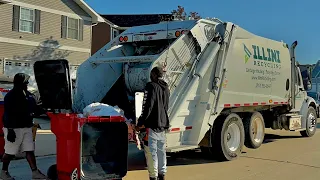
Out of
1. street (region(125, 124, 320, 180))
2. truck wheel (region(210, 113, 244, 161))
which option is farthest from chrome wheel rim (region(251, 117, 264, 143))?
truck wheel (region(210, 113, 244, 161))

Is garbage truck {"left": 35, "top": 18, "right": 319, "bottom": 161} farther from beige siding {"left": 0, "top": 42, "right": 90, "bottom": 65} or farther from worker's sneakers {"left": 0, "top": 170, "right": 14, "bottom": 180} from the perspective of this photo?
beige siding {"left": 0, "top": 42, "right": 90, "bottom": 65}

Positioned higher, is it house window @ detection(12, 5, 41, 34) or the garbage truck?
house window @ detection(12, 5, 41, 34)

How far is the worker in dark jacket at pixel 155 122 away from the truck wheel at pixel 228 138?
2.59 metres

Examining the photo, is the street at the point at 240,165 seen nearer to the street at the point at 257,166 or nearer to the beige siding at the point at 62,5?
the street at the point at 257,166

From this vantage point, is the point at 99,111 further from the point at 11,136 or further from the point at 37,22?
the point at 37,22

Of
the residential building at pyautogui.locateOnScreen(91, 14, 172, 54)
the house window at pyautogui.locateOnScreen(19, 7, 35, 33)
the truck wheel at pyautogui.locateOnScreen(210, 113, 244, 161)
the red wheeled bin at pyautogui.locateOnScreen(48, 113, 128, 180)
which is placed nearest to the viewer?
the red wheeled bin at pyautogui.locateOnScreen(48, 113, 128, 180)

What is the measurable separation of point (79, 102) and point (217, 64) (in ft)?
9.46

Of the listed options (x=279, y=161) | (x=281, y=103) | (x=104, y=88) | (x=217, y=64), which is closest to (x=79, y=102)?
(x=104, y=88)

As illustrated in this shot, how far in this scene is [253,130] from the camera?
9.82 metres

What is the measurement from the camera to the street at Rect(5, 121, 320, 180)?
23.5ft

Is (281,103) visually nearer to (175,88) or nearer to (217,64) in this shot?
(217,64)

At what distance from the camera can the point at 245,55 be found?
907 centimetres

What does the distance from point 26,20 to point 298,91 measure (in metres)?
14.9

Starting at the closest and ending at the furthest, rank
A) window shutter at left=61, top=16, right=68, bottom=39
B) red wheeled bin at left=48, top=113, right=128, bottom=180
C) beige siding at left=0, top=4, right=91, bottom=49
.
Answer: red wheeled bin at left=48, top=113, right=128, bottom=180
beige siding at left=0, top=4, right=91, bottom=49
window shutter at left=61, top=16, right=68, bottom=39
